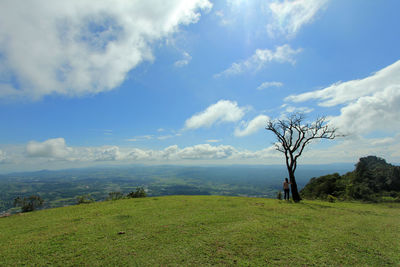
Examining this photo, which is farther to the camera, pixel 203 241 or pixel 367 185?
pixel 367 185

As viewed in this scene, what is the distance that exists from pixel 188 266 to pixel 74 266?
3.22 meters

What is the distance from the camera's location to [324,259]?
5105 mm

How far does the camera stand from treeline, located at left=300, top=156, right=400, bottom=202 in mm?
18631

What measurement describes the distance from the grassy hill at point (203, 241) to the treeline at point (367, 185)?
12.4m

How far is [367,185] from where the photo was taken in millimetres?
21812

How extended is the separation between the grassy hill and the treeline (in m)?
12.4

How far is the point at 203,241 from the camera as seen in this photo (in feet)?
20.7

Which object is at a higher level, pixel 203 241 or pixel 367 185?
pixel 203 241

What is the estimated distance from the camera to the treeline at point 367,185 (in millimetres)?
18631

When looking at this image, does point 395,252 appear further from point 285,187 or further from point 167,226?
point 285,187

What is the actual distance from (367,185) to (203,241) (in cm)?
2640

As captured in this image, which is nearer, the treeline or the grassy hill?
the grassy hill

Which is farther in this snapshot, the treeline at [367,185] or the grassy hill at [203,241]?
the treeline at [367,185]

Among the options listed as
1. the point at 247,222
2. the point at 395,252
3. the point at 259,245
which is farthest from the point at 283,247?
the point at 395,252
